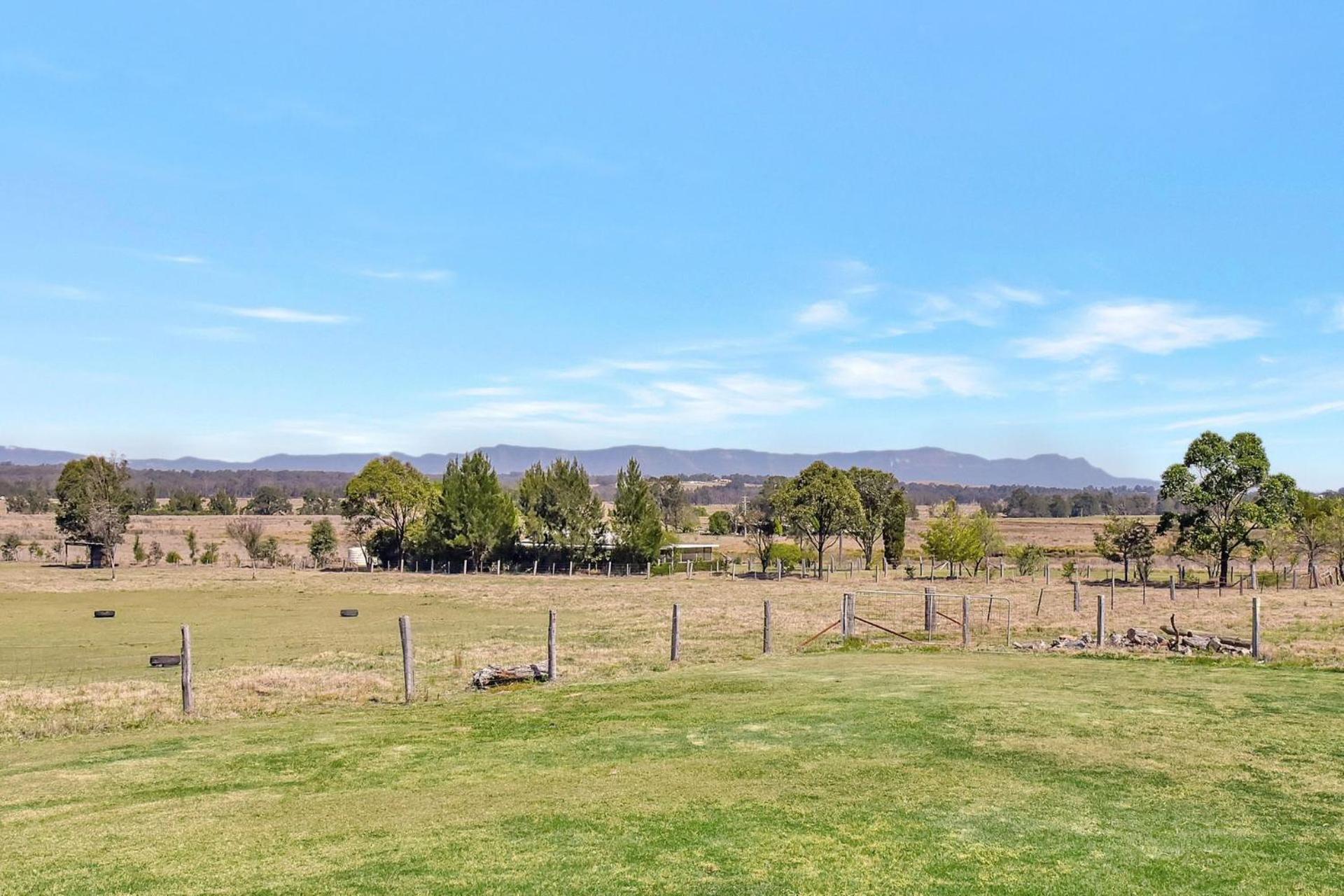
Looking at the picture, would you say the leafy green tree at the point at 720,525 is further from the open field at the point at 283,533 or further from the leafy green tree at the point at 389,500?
the leafy green tree at the point at 389,500

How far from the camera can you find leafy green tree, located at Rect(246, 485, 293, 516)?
17450 centimetres

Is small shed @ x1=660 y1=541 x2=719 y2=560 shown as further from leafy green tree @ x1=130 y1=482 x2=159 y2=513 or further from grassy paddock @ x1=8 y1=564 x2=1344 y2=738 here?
leafy green tree @ x1=130 y1=482 x2=159 y2=513

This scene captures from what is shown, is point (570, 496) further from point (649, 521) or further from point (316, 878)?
point (316, 878)

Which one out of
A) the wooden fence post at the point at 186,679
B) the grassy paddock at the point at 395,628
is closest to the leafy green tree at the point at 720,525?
the grassy paddock at the point at 395,628

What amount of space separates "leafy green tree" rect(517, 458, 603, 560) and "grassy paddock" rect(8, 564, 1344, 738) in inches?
452

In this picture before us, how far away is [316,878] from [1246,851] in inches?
326

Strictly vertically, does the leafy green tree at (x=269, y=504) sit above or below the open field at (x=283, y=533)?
above

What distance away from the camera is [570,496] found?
75.7 m

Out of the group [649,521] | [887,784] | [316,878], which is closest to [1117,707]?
[887,784]

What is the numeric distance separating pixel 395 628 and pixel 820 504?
36802 millimetres

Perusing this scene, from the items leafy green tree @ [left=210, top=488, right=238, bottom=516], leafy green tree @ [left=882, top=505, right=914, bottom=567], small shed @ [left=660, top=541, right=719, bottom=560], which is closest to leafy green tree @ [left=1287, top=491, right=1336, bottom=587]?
leafy green tree @ [left=882, top=505, right=914, bottom=567]

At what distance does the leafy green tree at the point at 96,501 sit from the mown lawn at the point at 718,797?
2628 inches

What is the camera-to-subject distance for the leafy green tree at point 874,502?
7512cm

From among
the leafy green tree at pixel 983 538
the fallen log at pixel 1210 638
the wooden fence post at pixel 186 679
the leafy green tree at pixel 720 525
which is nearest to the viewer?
the wooden fence post at pixel 186 679
